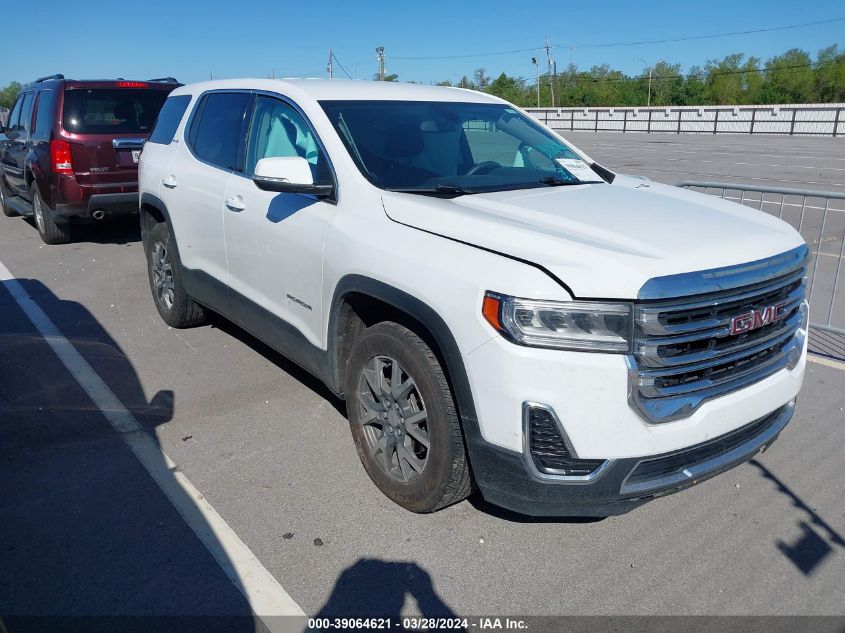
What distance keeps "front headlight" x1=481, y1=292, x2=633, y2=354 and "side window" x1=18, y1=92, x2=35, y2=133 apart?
9352 mm

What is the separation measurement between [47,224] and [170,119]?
4701 mm

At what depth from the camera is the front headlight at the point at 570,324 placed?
260cm

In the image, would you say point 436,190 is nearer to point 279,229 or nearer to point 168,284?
point 279,229

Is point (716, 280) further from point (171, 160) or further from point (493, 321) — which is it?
point (171, 160)

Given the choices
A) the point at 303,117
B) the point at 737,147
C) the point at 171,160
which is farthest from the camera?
the point at 737,147

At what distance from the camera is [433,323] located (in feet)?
9.61

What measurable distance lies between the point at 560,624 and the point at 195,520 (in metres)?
1.73

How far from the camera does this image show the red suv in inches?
342

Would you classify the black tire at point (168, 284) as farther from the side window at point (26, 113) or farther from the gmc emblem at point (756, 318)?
the side window at point (26, 113)

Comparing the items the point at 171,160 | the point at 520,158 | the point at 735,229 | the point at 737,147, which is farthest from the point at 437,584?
the point at 737,147

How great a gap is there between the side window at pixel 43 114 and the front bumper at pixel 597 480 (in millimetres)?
8170

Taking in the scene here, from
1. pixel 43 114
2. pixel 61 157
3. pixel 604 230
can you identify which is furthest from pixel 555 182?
pixel 43 114

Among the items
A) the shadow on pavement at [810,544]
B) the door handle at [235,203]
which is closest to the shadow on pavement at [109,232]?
the door handle at [235,203]

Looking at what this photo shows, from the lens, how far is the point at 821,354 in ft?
18.1
